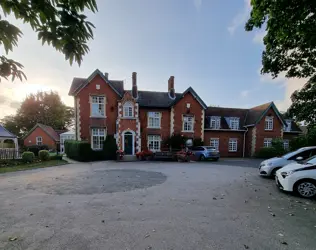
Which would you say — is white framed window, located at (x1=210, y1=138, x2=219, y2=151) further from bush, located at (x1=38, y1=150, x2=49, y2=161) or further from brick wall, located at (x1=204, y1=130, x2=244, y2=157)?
bush, located at (x1=38, y1=150, x2=49, y2=161)

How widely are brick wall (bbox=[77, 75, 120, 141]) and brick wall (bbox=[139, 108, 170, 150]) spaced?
3.40 meters

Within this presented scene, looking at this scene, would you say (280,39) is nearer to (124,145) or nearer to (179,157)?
(179,157)

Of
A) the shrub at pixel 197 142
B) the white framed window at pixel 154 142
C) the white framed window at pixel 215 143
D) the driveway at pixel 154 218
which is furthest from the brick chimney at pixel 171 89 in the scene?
the driveway at pixel 154 218

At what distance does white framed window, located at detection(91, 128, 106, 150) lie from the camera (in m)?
19.5

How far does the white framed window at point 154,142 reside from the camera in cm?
2148

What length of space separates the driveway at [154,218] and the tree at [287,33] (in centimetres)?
637

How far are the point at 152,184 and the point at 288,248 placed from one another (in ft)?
17.5

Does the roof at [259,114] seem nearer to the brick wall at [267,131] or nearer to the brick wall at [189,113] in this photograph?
the brick wall at [267,131]

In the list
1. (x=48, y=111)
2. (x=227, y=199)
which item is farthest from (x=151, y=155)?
(x=48, y=111)

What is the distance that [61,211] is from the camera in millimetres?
4746

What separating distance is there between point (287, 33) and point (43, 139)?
126 feet

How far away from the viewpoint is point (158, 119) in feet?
71.6

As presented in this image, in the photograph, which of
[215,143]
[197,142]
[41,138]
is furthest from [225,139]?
[41,138]

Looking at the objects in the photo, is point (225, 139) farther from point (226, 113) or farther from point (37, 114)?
point (37, 114)
